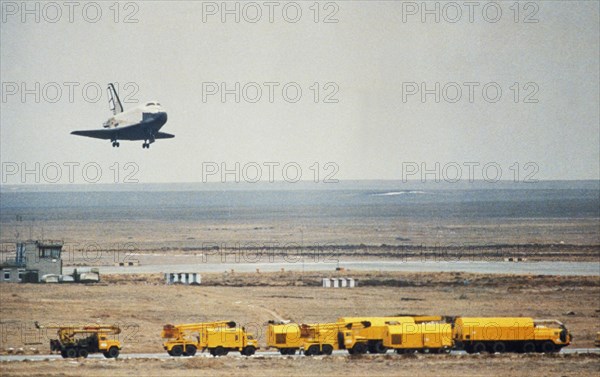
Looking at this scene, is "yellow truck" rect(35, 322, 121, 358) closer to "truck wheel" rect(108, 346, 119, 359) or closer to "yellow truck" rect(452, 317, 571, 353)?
"truck wheel" rect(108, 346, 119, 359)

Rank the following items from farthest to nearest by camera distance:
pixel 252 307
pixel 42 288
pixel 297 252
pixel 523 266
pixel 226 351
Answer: pixel 297 252 < pixel 523 266 < pixel 42 288 < pixel 252 307 < pixel 226 351

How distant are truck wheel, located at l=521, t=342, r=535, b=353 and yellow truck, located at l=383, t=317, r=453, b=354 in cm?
585

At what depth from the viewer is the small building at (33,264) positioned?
382 feet

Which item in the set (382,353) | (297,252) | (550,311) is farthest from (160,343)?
(297,252)

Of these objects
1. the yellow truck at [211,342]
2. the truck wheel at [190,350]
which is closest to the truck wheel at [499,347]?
the yellow truck at [211,342]

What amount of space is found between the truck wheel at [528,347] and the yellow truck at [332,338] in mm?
12305

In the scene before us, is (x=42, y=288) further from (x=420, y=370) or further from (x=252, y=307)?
(x=420, y=370)

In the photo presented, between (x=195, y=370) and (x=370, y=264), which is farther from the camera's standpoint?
(x=370, y=264)

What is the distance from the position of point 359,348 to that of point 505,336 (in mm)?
11446

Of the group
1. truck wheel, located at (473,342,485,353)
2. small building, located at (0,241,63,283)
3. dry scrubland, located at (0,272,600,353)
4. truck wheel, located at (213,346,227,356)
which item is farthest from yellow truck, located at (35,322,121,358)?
small building, located at (0,241,63,283)

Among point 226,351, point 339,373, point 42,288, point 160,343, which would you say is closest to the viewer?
point 339,373

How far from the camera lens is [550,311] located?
4173 inches

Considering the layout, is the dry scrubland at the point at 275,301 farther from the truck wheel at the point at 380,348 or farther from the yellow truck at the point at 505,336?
the truck wheel at the point at 380,348

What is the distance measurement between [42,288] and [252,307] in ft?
83.0
